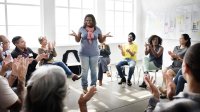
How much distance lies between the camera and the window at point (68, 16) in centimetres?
709

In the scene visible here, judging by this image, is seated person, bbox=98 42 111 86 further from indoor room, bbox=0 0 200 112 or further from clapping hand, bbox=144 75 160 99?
clapping hand, bbox=144 75 160 99

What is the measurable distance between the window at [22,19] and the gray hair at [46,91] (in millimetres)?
5540

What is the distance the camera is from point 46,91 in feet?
3.86

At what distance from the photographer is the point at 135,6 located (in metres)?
8.71

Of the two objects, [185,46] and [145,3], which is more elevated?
[145,3]

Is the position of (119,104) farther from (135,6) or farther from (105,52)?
(135,6)

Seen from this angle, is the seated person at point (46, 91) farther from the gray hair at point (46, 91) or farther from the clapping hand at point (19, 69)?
the clapping hand at point (19, 69)

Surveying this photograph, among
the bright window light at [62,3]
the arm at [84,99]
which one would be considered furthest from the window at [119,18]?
the arm at [84,99]

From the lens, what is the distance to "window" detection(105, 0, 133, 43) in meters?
8.29

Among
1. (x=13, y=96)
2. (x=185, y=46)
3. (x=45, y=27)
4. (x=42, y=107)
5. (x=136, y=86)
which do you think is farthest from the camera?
(x=45, y=27)

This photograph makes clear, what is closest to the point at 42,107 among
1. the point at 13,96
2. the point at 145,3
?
the point at 13,96

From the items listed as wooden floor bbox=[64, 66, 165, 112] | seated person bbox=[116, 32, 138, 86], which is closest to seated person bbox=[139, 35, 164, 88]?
seated person bbox=[116, 32, 138, 86]

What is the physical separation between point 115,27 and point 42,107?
299 inches

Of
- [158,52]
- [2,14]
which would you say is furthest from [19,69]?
[2,14]
